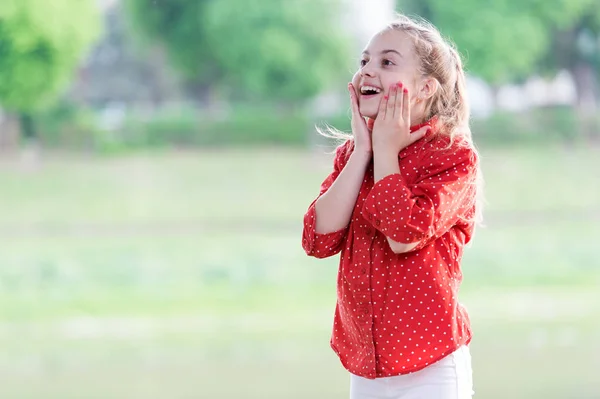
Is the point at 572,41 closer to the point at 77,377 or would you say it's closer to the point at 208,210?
the point at 208,210

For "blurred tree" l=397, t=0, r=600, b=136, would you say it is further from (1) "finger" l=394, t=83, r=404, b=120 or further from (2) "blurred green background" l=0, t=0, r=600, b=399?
(1) "finger" l=394, t=83, r=404, b=120

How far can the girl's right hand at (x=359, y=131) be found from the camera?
4.23 feet

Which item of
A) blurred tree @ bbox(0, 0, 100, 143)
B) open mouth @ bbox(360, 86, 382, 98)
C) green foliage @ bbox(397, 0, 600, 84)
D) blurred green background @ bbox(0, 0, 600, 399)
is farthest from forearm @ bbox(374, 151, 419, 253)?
blurred tree @ bbox(0, 0, 100, 143)

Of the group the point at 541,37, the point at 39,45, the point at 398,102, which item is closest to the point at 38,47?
the point at 39,45

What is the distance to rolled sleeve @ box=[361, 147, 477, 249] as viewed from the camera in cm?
120

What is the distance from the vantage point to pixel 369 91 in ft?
4.32

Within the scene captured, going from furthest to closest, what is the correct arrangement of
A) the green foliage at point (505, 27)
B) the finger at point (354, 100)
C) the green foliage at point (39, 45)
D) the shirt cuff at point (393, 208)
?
the green foliage at point (505, 27), the green foliage at point (39, 45), the finger at point (354, 100), the shirt cuff at point (393, 208)

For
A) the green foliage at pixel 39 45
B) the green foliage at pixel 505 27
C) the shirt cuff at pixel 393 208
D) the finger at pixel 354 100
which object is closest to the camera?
the shirt cuff at pixel 393 208

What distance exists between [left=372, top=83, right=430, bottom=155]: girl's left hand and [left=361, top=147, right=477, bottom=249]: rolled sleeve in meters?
0.05

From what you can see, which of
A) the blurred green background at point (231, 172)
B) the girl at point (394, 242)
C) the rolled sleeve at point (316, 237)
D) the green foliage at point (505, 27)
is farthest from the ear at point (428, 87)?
the green foliage at point (505, 27)

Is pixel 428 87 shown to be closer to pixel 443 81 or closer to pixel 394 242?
pixel 443 81

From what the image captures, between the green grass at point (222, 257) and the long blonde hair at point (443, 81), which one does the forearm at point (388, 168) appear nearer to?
the long blonde hair at point (443, 81)

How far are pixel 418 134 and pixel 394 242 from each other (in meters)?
0.16

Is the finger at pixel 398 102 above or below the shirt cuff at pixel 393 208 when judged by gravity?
above
